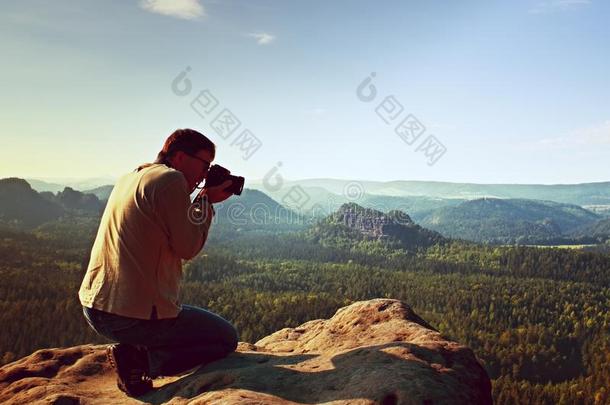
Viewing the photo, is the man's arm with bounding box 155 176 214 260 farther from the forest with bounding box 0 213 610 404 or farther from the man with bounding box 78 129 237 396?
the forest with bounding box 0 213 610 404

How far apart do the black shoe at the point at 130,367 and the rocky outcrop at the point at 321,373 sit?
0.19 m

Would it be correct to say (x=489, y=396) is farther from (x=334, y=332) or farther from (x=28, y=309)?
(x=28, y=309)

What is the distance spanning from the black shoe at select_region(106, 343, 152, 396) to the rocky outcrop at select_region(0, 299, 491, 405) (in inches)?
7.6

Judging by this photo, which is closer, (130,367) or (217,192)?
(217,192)

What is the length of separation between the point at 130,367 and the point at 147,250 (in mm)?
2585

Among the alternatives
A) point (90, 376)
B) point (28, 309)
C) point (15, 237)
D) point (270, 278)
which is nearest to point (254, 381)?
point (90, 376)

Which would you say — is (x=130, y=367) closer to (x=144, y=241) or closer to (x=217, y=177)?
(x=144, y=241)

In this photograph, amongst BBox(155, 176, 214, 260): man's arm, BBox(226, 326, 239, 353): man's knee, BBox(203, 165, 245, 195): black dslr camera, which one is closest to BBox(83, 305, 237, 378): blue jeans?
BBox(226, 326, 239, 353): man's knee

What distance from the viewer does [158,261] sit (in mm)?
7836

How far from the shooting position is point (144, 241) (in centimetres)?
767

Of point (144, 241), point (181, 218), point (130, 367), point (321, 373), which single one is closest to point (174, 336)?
point (130, 367)

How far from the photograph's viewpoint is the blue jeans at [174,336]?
8.26 m

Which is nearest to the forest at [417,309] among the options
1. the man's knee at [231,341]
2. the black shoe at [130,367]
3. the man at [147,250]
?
the man's knee at [231,341]

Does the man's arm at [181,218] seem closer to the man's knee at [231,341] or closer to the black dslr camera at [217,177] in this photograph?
the black dslr camera at [217,177]
